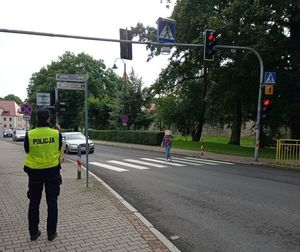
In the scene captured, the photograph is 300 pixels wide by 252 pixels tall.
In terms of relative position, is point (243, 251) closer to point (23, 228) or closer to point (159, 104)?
point (23, 228)

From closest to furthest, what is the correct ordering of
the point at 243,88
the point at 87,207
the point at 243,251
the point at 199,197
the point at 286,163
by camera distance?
the point at 243,251
the point at 87,207
the point at 199,197
the point at 286,163
the point at 243,88

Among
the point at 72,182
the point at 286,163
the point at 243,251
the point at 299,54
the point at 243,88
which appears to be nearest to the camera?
the point at 243,251

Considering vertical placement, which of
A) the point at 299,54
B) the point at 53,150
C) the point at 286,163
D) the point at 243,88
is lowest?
the point at 286,163

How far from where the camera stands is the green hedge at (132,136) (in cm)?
3278

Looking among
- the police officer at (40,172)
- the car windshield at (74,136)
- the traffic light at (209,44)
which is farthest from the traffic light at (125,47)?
the car windshield at (74,136)

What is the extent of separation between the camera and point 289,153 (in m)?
18.2

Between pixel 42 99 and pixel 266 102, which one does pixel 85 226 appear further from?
pixel 42 99

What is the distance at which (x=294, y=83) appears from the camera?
23.6 metres

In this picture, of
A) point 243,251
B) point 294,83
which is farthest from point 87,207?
point 294,83

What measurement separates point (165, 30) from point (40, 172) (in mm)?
11947

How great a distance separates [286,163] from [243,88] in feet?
28.9

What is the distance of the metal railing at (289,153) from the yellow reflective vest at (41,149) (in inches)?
568

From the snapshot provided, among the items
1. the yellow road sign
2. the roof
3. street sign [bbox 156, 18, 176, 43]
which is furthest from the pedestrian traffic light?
the roof

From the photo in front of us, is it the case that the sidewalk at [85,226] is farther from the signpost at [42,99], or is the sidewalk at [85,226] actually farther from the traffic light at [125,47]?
the signpost at [42,99]
